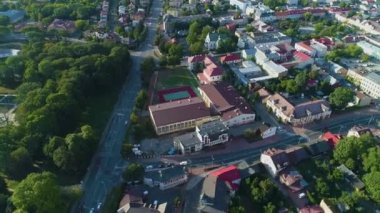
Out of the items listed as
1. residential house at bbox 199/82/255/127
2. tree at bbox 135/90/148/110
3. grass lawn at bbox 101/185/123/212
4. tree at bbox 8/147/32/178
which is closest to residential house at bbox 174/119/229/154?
residential house at bbox 199/82/255/127

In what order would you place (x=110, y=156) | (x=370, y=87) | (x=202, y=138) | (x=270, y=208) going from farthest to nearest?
(x=370, y=87), (x=202, y=138), (x=110, y=156), (x=270, y=208)

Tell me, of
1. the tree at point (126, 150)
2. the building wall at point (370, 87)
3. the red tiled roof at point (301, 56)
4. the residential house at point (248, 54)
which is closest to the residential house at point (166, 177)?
the tree at point (126, 150)

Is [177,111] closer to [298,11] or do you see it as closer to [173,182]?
[173,182]

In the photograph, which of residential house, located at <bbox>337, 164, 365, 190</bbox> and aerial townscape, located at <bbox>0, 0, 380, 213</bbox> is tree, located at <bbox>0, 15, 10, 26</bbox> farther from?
residential house, located at <bbox>337, 164, 365, 190</bbox>

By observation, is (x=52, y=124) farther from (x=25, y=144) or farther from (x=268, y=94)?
(x=268, y=94)

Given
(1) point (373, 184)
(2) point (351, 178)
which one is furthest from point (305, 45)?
(1) point (373, 184)

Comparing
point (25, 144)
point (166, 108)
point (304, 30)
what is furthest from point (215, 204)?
point (304, 30)

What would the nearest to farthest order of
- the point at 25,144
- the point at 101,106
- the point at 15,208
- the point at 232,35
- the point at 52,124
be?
the point at 15,208 < the point at 25,144 < the point at 52,124 < the point at 101,106 < the point at 232,35
